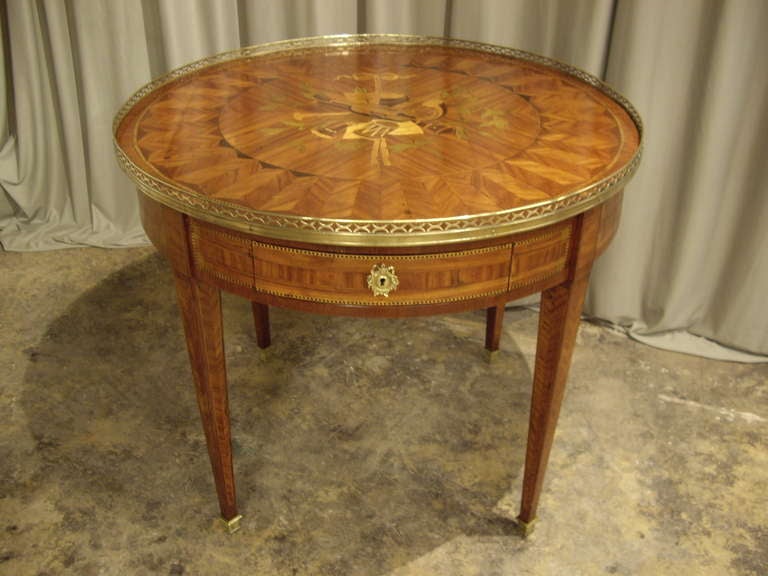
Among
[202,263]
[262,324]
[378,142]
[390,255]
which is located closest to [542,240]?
[390,255]

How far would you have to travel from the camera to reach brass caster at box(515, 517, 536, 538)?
6.89 ft

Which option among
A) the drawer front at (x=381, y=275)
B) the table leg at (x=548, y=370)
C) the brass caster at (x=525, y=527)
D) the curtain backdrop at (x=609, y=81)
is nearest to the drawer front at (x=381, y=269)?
the drawer front at (x=381, y=275)

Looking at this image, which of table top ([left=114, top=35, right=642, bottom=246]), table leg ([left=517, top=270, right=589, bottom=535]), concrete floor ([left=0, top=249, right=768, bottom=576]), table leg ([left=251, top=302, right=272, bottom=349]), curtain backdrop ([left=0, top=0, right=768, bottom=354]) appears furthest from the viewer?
table leg ([left=251, top=302, right=272, bottom=349])


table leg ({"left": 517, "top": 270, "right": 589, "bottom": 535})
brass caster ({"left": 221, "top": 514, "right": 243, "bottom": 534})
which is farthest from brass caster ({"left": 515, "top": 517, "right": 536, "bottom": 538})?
brass caster ({"left": 221, "top": 514, "right": 243, "bottom": 534})

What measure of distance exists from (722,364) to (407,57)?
1.48 metres

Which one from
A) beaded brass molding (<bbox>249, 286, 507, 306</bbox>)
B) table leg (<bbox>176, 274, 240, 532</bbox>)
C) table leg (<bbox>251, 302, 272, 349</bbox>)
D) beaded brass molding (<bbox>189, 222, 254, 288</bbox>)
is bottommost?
table leg (<bbox>251, 302, 272, 349</bbox>)

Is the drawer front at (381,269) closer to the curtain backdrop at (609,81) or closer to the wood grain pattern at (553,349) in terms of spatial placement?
the wood grain pattern at (553,349)

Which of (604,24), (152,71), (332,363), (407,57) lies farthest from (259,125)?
(152,71)

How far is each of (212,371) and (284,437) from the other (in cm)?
61

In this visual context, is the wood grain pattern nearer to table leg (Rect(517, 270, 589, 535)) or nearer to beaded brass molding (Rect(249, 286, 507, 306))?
table leg (Rect(517, 270, 589, 535))

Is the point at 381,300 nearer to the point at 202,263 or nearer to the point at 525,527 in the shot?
the point at 202,263

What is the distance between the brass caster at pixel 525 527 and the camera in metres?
2.10

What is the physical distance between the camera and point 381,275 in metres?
1.54

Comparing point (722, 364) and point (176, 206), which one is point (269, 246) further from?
point (722, 364)
